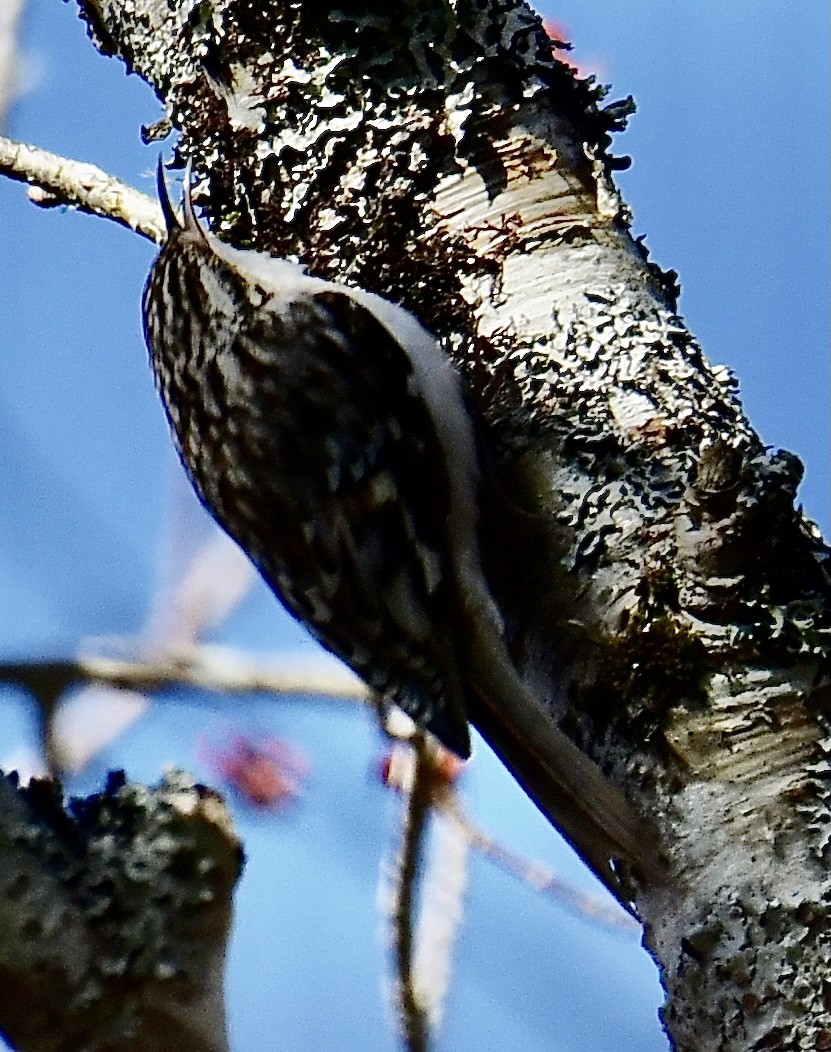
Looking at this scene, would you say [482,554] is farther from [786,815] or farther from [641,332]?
[786,815]

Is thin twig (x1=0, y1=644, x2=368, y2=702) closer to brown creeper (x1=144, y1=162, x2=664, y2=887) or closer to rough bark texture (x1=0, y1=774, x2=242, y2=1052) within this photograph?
brown creeper (x1=144, y1=162, x2=664, y2=887)

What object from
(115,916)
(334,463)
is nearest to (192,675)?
(334,463)

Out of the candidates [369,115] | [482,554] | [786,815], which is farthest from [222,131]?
[786,815]

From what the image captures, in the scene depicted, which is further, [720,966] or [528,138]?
[528,138]

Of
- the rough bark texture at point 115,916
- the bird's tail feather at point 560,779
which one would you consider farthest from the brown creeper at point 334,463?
the rough bark texture at point 115,916

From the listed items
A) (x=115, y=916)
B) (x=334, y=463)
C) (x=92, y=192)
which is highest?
(x=92, y=192)

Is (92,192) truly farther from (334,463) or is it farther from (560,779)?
(560,779)

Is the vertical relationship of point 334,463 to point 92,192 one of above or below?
below

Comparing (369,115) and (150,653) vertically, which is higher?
(369,115)

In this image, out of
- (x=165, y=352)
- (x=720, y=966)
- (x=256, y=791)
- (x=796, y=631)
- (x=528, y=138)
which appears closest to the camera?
(x=720, y=966)
